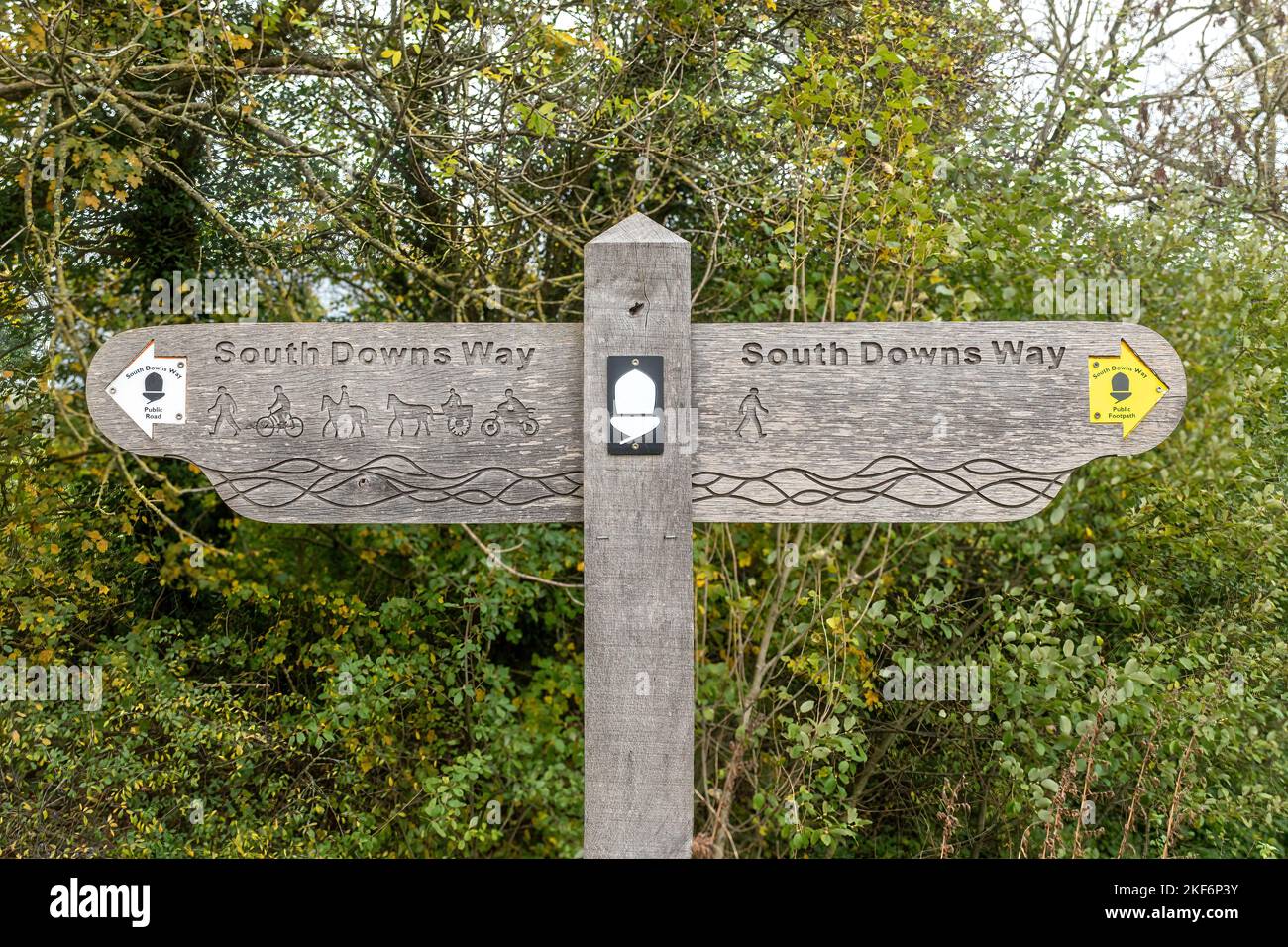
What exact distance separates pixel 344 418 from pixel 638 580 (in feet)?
2.36

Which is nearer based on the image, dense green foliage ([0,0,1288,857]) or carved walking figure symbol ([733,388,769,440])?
carved walking figure symbol ([733,388,769,440])

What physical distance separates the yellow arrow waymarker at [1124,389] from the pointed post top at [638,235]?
36.6 inches

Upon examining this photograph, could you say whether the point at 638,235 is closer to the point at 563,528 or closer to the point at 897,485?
the point at 897,485

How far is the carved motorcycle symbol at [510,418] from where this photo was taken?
2053 mm

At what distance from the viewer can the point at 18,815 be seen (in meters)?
3.73

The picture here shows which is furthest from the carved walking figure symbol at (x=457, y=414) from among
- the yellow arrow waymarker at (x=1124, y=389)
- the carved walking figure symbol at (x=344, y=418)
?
the yellow arrow waymarker at (x=1124, y=389)

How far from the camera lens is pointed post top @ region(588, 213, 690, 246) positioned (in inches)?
79.3

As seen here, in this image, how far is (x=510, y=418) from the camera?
206cm

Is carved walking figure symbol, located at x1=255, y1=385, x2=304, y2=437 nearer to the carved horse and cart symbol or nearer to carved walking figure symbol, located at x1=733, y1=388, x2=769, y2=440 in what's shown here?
the carved horse and cart symbol

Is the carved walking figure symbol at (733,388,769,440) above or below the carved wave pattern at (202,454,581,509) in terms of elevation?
above

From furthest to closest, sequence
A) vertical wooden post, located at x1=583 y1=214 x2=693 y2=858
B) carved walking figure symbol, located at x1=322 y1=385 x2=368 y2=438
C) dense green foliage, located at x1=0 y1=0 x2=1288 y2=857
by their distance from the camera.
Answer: dense green foliage, located at x1=0 y1=0 x2=1288 y2=857
carved walking figure symbol, located at x1=322 y1=385 x2=368 y2=438
vertical wooden post, located at x1=583 y1=214 x2=693 y2=858

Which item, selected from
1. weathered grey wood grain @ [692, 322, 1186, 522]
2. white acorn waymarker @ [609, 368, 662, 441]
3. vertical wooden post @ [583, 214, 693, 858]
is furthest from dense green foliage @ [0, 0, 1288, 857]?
white acorn waymarker @ [609, 368, 662, 441]

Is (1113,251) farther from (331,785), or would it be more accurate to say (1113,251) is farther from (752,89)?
(331,785)

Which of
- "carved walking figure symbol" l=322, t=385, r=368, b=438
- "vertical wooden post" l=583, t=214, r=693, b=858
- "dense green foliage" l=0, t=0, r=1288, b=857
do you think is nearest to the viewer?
"vertical wooden post" l=583, t=214, r=693, b=858
